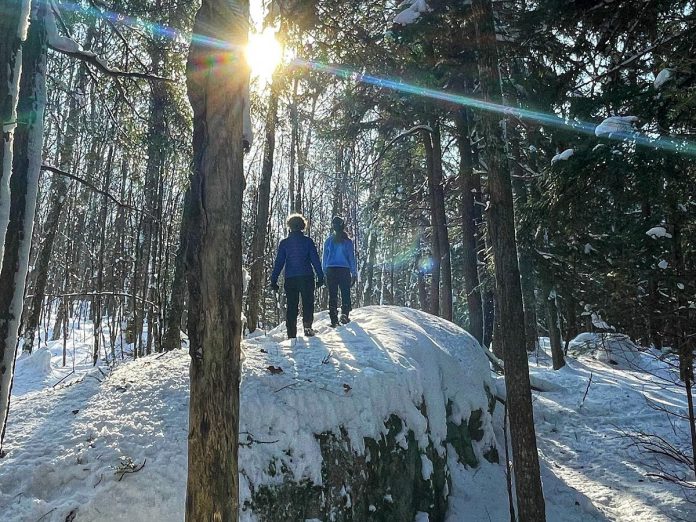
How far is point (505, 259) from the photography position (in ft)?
18.4

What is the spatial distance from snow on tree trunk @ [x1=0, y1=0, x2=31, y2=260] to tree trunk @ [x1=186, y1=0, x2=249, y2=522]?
3.95ft

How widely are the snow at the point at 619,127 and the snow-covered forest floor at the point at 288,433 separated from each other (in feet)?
9.55

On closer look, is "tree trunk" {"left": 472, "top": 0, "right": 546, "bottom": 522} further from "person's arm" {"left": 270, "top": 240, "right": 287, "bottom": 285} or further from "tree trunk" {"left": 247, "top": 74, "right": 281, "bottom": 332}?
"tree trunk" {"left": 247, "top": 74, "right": 281, "bottom": 332}

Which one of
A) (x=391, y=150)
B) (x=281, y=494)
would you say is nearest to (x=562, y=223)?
(x=281, y=494)

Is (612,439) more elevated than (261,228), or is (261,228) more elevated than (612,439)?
(261,228)

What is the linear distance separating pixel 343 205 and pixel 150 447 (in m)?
23.0

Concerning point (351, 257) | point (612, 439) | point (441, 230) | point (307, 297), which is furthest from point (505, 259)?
point (441, 230)

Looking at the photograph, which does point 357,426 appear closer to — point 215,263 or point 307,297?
point 307,297

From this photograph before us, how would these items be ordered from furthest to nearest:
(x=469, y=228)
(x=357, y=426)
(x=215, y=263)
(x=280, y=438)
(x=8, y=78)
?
1. (x=469, y=228)
2. (x=357, y=426)
3. (x=280, y=438)
4. (x=8, y=78)
5. (x=215, y=263)

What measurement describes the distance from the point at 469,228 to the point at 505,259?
6.60 m

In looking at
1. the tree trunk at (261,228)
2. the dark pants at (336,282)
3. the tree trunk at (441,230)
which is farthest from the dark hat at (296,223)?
the tree trunk at (441,230)

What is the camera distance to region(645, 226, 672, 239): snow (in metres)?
6.34

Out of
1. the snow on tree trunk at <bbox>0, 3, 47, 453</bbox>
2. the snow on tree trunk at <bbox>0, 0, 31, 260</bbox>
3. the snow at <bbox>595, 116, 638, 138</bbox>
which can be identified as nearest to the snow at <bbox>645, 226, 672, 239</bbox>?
the snow at <bbox>595, 116, 638, 138</bbox>

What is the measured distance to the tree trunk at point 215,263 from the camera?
253cm
